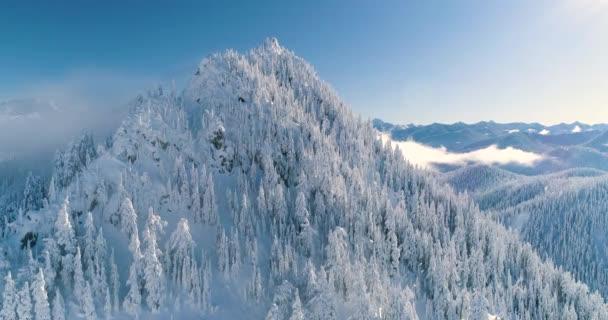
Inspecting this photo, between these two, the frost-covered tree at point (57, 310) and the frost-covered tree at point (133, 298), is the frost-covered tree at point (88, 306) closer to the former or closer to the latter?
the frost-covered tree at point (57, 310)

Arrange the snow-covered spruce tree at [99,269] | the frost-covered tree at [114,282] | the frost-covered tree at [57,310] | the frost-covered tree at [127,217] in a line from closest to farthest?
the frost-covered tree at [57,310] < the frost-covered tree at [114,282] < the snow-covered spruce tree at [99,269] < the frost-covered tree at [127,217]

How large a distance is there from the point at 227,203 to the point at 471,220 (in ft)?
371

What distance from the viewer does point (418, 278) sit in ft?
440

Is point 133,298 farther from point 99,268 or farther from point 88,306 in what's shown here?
point 99,268

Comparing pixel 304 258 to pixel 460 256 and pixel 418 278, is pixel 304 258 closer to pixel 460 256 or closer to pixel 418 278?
pixel 418 278

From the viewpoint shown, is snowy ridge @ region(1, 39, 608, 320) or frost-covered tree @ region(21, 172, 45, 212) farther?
frost-covered tree @ region(21, 172, 45, 212)

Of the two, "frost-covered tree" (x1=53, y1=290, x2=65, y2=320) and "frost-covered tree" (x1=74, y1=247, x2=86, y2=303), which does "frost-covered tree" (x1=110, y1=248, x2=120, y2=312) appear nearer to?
"frost-covered tree" (x1=74, y1=247, x2=86, y2=303)

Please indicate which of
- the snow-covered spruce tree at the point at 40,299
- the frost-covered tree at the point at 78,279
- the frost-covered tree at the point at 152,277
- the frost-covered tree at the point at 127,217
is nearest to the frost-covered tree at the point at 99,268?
the frost-covered tree at the point at 78,279

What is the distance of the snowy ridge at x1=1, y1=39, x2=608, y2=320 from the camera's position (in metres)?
90.8

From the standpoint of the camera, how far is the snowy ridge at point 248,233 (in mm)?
90750

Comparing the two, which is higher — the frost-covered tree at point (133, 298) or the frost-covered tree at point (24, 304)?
the frost-covered tree at point (24, 304)

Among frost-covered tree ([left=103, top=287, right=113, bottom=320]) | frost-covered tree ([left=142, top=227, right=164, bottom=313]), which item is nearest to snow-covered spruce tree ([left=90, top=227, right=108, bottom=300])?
frost-covered tree ([left=103, top=287, right=113, bottom=320])

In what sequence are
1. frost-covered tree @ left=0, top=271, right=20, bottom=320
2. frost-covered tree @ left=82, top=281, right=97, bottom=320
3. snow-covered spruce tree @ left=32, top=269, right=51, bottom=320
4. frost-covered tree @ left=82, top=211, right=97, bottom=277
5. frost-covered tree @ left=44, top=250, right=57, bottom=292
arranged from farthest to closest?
frost-covered tree @ left=82, top=211, right=97, bottom=277 < frost-covered tree @ left=44, top=250, right=57, bottom=292 < frost-covered tree @ left=82, top=281, right=97, bottom=320 < snow-covered spruce tree @ left=32, top=269, right=51, bottom=320 < frost-covered tree @ left=0, top=271, right=20, bottom=320

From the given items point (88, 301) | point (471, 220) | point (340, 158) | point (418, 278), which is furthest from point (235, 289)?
point (471, 220)
